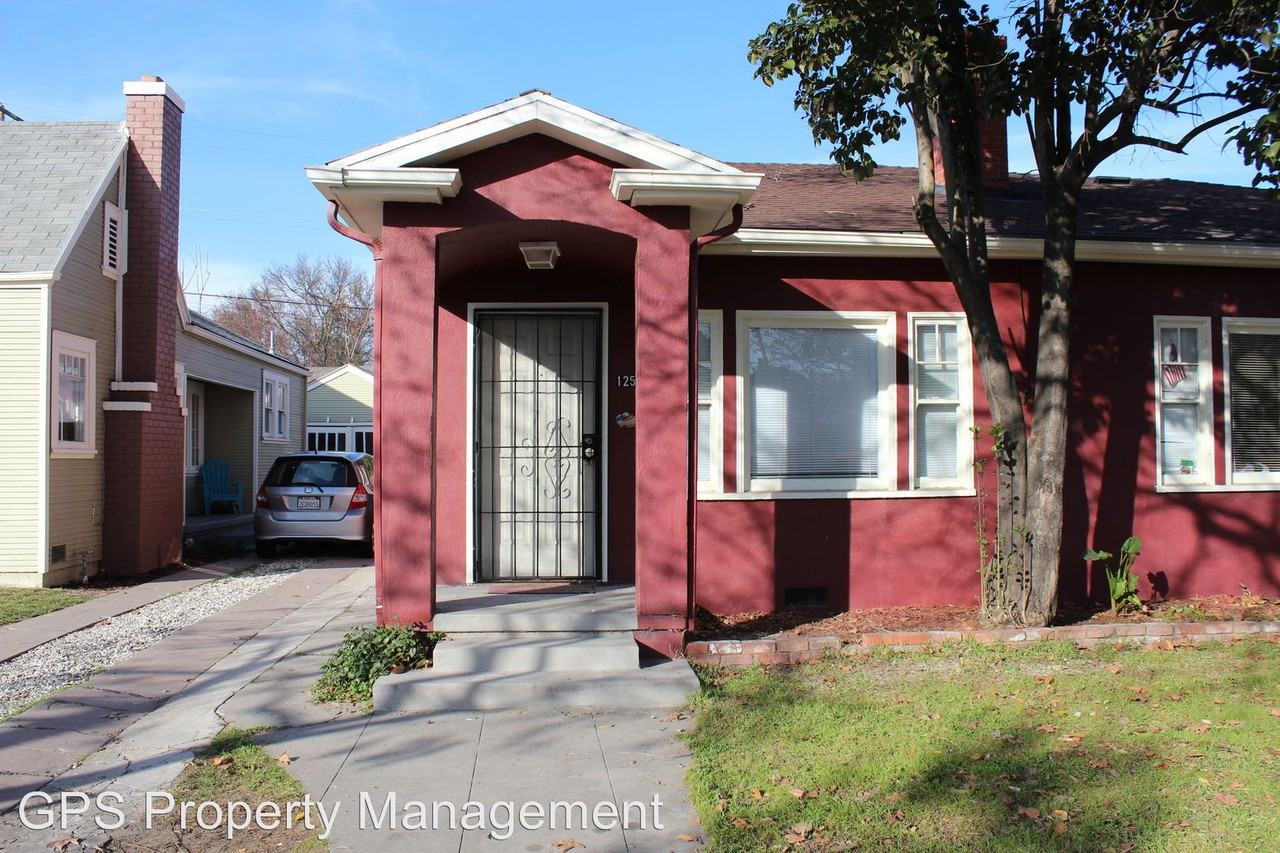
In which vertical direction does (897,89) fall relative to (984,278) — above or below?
above

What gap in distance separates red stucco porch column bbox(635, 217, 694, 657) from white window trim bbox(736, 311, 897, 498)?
5.54 ft

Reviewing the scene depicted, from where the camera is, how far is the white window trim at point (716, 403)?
27.0 ft

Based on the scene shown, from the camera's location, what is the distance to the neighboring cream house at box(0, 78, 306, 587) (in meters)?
10.1

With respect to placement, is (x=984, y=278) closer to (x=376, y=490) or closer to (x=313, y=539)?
(x=376, y=490)

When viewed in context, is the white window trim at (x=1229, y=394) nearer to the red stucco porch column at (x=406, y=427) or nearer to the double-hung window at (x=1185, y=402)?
the double-hung window at (x=1185, y=402)

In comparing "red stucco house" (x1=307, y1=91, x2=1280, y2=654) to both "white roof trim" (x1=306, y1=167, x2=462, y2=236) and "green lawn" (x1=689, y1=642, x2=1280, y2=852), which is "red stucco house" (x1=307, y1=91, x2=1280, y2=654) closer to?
"white roof trim" (x1=306, y1=167, x2=462, y2=236)

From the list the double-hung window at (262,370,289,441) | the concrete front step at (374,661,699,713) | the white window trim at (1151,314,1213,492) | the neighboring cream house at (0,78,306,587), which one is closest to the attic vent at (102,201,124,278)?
the neighboring cream house at (0,78,306,587)

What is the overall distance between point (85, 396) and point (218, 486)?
9111mm

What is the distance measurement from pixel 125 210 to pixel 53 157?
1.08 metres

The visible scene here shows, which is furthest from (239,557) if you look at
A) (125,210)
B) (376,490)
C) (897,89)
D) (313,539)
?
(897,89)

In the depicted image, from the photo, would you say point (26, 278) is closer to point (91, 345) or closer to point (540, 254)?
point (91, 345)

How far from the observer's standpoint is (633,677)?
6078mm

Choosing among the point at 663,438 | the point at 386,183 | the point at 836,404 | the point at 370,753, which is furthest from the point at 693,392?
the point at 370,753

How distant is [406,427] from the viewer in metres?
6.53
